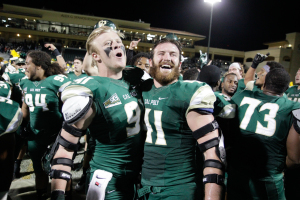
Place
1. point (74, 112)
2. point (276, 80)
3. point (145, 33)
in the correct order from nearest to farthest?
point (74, 112) < point (276, 80) < point (145, 33)

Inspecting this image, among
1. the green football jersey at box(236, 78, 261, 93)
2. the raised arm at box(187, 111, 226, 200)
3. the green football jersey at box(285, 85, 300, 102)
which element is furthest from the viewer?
the green football jersey at box(285, 85, 300, 102)

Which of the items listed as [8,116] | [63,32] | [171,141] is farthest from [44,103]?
[63,32]

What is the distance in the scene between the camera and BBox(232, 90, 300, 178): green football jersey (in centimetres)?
245

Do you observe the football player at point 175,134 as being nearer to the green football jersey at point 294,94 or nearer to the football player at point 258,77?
the football player at point 258,77

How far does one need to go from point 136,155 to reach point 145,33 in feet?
146

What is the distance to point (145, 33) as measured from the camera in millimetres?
43781


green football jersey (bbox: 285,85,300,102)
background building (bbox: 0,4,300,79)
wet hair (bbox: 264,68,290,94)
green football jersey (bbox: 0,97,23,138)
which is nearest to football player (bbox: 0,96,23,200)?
green football jersey (bbox: 0,97,23,138)

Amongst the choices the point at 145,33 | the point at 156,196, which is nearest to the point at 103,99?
the point at 156,196

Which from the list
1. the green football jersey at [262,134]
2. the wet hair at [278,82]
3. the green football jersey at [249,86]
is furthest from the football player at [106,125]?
the green football jersey at [249,86]

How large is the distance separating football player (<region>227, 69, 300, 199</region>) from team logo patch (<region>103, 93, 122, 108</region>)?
179 centimetres

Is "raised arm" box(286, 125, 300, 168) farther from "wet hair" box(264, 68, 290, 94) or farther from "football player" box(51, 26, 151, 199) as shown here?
"football player" box(51, 26, 151, 199)

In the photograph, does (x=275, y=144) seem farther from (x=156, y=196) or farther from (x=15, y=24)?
(x=15, y=24)

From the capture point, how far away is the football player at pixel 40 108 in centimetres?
356

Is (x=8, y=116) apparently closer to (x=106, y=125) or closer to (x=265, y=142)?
Result: (x=106, y=125)
